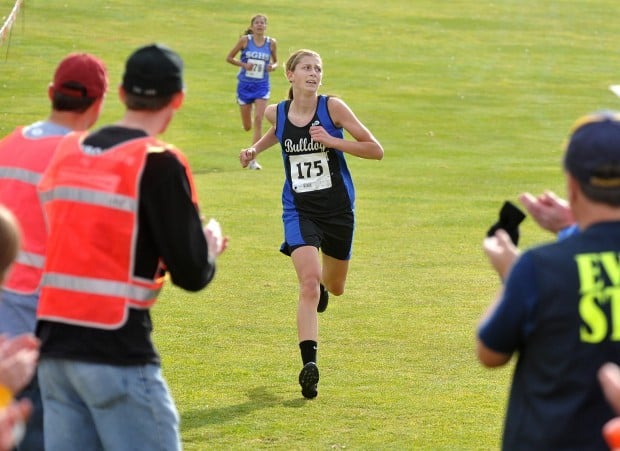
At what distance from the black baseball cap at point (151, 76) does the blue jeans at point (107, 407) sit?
101 centimetres

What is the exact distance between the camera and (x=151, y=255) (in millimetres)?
4648

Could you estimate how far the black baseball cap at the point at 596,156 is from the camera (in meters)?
3.76

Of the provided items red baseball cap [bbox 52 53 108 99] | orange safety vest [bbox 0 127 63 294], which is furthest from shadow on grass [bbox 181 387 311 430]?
red baseball cap [bbox 52 53 108 99]

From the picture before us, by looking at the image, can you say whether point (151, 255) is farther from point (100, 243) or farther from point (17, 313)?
point (17, 313)

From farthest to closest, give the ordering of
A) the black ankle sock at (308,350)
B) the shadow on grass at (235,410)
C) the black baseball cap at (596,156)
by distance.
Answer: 1. the black ankle sock at (308,350)
2. the shadow on grass at (235,410)
3. the black baseball cap at (596,156)

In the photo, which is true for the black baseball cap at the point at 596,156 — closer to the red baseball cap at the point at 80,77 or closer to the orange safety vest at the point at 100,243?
the orange safety vest at the point at 100,243

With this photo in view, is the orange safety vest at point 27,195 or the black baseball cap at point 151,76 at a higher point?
the black baseball cap at point 151,76

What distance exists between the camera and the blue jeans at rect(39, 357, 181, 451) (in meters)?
4.57

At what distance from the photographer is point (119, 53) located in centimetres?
3575

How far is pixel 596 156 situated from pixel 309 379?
485 centimetres

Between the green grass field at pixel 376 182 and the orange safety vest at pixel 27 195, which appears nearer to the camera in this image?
the orange safety vest at pixel 27 195

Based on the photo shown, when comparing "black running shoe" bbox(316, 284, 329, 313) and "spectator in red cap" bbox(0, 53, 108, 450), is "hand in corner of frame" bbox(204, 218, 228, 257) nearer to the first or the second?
"spectator in red cap" bbox(0, 53, 108, 450)

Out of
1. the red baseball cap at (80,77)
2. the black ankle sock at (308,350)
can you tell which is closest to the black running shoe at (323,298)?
the black ankle sock at (308,350)

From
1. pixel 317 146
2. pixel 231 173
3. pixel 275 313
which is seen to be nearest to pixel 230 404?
pixel 317 146
